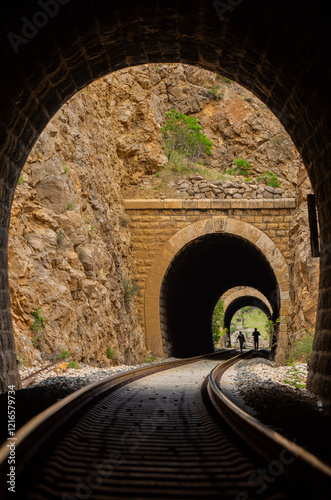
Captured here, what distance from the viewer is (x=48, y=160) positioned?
1206cm

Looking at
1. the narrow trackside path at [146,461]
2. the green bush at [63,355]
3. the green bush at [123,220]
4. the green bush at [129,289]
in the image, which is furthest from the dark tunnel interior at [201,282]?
the narrow trackside path at [146,461]

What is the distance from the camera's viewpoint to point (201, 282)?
22734mm

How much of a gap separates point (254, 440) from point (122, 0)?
4.91 metres

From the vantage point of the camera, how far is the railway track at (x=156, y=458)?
245cm

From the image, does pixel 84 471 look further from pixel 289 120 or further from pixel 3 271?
pixel 289 120

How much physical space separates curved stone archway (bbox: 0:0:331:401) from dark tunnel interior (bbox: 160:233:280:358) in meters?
10.2

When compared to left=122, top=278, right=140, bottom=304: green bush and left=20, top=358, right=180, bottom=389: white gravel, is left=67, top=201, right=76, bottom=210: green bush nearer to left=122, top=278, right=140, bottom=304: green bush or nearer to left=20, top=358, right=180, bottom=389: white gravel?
left=122, top=278, right=140, bottom=304: green bush

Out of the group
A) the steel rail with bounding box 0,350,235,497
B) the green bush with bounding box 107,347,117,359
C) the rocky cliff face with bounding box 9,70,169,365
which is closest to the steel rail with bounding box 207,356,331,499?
the steel rail with bounding box 0,350,235,497

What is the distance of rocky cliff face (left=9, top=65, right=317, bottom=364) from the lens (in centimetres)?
1009

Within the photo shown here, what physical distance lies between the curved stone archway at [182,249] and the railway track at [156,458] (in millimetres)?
11258

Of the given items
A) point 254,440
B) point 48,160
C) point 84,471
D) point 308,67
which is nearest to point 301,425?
point 254,440

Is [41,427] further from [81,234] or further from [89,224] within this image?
[89,224]

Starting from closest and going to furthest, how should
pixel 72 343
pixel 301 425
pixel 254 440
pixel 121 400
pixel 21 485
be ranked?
1. pixel 21 485
2. pixel 254 440
3. pixel 301 425
4. pixel 121 400
5. pixel 72 343

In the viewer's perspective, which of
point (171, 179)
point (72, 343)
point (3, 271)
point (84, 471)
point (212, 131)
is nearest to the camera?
point (84, 471)
